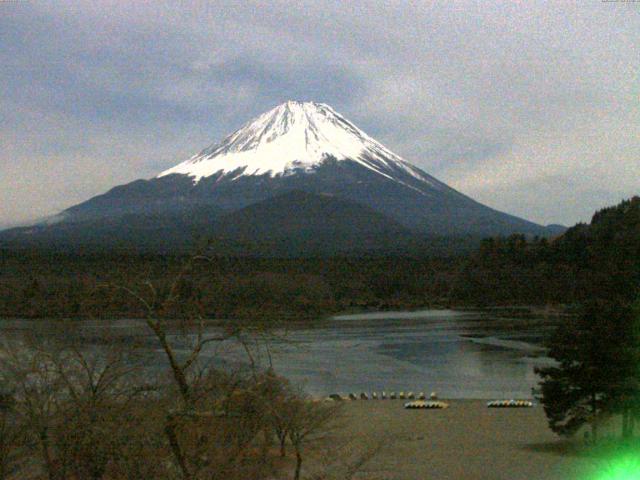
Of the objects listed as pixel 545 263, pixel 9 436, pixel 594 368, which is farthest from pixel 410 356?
pixel 545 263

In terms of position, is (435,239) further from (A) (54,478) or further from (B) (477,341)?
(A) (54,478)

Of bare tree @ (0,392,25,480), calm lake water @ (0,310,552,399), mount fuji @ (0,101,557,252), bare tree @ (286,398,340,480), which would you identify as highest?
mount fuji @ (0,101,557,252)

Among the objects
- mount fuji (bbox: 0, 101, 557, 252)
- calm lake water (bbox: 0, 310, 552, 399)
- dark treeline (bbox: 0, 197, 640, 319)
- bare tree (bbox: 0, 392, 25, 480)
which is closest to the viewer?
bare tree (bbox: 0, 392, 25, 480)

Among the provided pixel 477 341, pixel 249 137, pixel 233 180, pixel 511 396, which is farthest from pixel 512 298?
pixel 249 137

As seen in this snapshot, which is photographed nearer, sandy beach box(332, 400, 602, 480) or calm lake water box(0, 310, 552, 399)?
sandy beach box(332, 400, 602, 480)

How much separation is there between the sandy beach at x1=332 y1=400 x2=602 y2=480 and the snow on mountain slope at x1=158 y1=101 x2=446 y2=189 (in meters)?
123

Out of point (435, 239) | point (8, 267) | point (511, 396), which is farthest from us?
point (435, 239)

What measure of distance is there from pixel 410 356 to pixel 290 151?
119m

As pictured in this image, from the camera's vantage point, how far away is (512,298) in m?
66.6

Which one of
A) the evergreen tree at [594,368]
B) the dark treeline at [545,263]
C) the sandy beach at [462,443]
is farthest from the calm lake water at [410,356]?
the dark treeline at [545,263]

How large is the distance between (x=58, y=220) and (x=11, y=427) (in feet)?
432

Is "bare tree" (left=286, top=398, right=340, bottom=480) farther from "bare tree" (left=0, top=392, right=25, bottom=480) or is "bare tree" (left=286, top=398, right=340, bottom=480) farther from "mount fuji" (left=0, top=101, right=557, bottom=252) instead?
"mount fuji" (left=0, top=101, right=557, bottom=252)

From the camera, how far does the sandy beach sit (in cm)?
1374

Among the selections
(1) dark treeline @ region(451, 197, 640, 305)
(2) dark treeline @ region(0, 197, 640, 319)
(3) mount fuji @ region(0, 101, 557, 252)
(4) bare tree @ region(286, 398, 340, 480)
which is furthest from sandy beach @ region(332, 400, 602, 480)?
(3) mount fuji @ region(0, 101, 557, 252)
